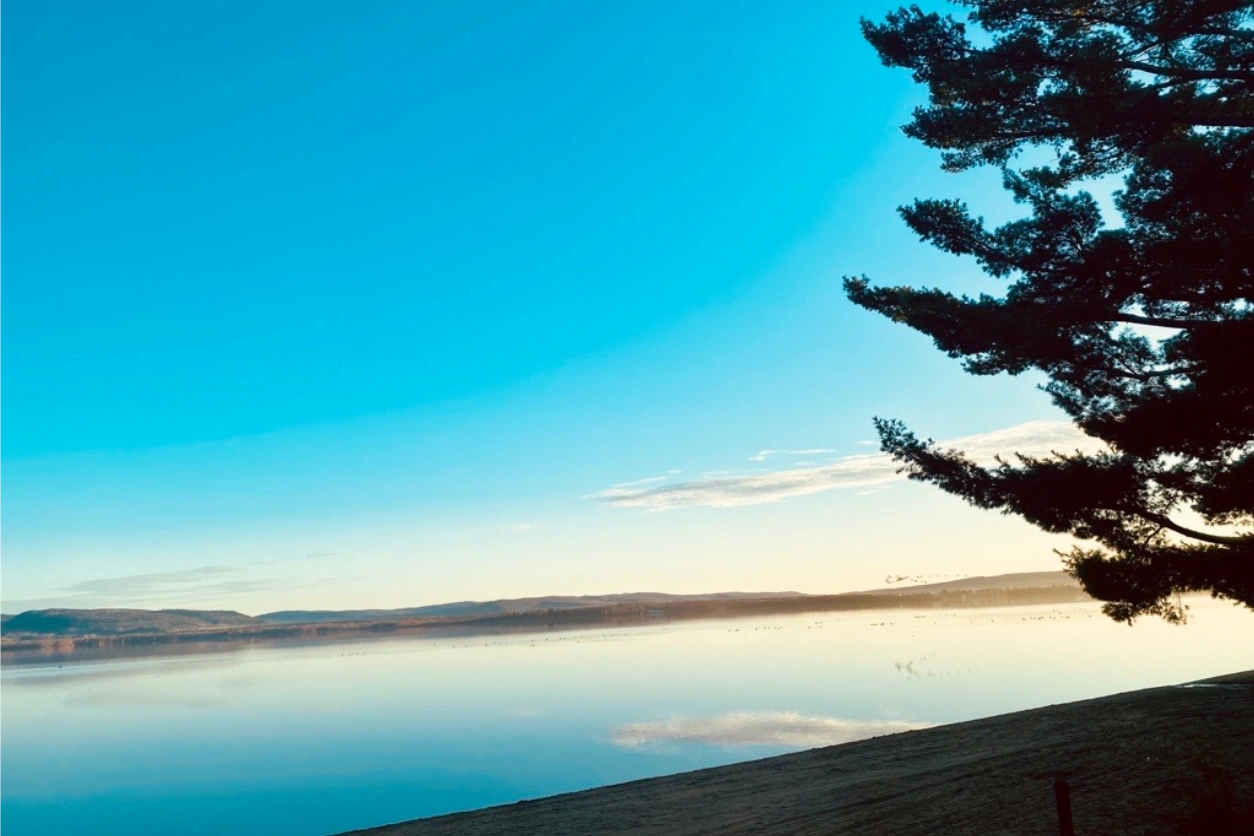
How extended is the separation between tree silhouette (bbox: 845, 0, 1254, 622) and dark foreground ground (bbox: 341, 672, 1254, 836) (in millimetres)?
2243

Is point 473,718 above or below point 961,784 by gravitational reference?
below

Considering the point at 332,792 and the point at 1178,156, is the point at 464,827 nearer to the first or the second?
the point at 332,792

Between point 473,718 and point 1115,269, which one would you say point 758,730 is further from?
point 1115,269

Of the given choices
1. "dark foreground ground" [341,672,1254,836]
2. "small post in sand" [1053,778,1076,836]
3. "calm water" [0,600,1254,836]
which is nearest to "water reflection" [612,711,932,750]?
"calm water" [0,600,1254,836]

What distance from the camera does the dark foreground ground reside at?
9.81 m

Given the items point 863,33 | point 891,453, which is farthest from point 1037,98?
point 891,453

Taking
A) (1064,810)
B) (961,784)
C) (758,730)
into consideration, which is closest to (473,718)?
(758,730)

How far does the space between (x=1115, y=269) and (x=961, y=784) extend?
7.51 m

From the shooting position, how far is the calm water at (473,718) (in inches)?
808

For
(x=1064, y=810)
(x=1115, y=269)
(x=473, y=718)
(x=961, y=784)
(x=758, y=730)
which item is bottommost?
(x=473, y=718)

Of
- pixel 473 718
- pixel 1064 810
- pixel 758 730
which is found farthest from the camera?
pixel 473 718

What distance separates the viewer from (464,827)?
1300 centimetres

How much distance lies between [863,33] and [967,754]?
1132 centimetres

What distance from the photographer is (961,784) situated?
11.3 m
